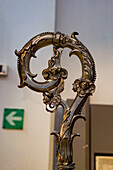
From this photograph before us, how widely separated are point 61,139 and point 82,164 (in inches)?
53.4

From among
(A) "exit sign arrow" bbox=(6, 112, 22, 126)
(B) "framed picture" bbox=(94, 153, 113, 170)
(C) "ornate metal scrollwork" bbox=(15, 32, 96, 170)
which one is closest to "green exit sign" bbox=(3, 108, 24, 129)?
(A) "exit sign arrow" bbox=(6, 112, 22, 126)

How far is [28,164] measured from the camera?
169 centimetres

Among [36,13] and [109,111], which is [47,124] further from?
[36,13]

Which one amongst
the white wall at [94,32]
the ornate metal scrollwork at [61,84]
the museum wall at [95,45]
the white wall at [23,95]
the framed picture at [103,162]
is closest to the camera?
the ornate metal scrollwork at [61,84]

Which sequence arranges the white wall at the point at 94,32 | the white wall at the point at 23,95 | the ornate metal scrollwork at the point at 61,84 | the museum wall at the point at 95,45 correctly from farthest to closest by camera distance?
the white wall at the point at 94,32 < the museum wall at the point at 95,45 < the white wall at the point at 23,95 < the ornate metal scrollwork at the point at 61,84

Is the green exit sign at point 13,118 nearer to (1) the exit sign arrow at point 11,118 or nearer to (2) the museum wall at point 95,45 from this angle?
(1) the exit sign arrow at point 11,118

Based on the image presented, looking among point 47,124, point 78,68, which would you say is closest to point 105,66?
point 78,68

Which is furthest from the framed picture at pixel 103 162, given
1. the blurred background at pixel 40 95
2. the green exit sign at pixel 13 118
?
the green exit sign at pixel 13 118

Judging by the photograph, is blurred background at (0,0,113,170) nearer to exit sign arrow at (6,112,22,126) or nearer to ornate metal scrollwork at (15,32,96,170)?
exit sign arrow at (6,112,22,126)

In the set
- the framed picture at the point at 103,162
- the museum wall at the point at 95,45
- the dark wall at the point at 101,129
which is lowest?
the framed picture at the point at 103,162

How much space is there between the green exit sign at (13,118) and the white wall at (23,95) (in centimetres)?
3

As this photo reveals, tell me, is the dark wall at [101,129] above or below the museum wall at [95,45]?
below

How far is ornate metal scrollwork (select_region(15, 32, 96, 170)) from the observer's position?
0.52 meters

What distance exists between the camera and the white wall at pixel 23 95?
1699 millimetres
